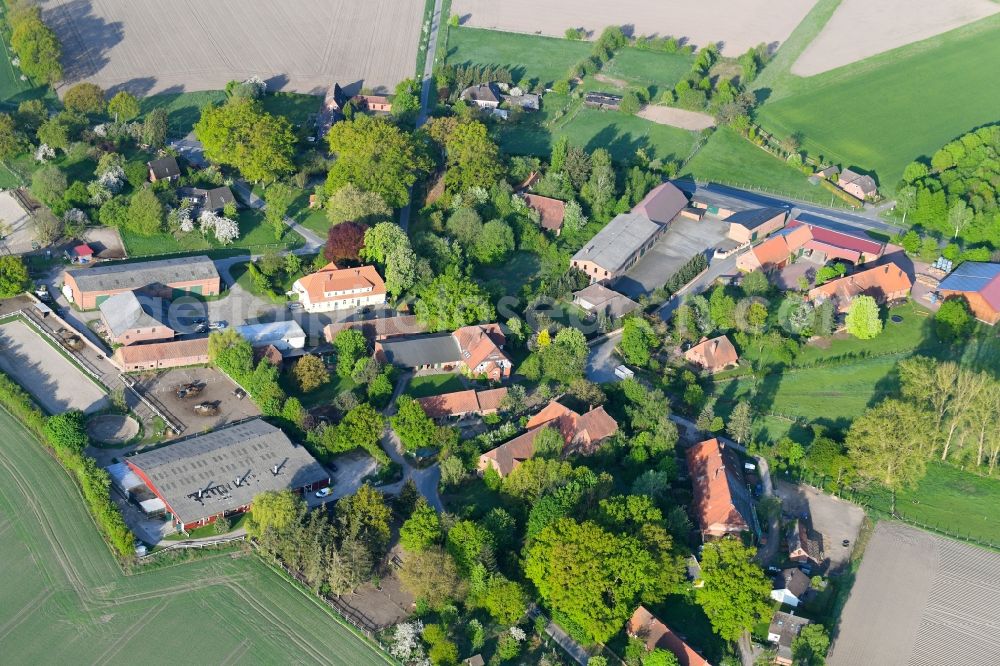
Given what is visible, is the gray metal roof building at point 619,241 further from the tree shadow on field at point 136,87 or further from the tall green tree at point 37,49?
the tall green tree at point 37,49

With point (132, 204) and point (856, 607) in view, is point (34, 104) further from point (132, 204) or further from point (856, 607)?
point (856, 607)

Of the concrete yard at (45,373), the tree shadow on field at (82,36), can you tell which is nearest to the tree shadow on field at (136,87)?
the tree shadow on field at (82,36)

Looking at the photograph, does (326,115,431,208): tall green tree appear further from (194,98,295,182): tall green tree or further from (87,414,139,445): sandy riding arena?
(87,414,139,445): sandy riding arena

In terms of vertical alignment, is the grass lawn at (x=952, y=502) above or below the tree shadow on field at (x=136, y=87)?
below

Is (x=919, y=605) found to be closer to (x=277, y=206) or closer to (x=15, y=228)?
(x=277, y=206)

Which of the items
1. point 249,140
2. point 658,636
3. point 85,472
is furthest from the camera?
point 249,140

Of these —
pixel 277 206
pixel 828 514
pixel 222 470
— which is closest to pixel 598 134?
pixel 277 206

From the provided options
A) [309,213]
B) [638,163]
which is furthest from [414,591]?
[638,163]
